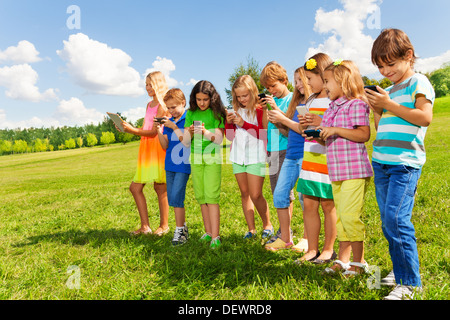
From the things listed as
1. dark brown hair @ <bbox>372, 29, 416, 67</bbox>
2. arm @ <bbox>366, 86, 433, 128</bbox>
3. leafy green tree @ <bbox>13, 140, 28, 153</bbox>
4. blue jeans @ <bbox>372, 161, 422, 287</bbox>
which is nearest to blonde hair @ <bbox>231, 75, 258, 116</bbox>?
dark brown hair @ <bbox>372, 29, 416, 67</bbox>

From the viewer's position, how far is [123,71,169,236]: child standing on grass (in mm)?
4582

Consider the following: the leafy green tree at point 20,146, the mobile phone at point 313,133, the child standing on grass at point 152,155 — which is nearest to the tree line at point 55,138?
the leafy green tree at point 20,146

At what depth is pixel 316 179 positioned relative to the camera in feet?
10.9

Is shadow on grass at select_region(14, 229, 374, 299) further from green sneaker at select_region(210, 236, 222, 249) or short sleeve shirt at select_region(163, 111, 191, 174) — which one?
short sleeve shirt at select_region(163, 111, 191, 174)

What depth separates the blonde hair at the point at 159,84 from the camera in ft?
15.0

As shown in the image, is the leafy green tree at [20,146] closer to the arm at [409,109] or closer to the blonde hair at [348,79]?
the blonde hair at [348,79]

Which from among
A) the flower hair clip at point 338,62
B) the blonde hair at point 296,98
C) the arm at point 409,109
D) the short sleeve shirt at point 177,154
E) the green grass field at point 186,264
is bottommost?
the green grass field at point 186,264

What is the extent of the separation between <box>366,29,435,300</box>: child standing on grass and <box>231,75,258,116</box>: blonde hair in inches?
66.1

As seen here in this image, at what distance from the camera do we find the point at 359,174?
2.88 metres

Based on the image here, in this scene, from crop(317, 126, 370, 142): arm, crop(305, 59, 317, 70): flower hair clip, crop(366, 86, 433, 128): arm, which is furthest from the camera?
crop(305, 59, 317, 70): flower hair clip

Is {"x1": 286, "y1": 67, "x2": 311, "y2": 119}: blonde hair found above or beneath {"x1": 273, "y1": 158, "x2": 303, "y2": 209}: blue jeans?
above

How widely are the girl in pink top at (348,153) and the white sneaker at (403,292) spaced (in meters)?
0.42
